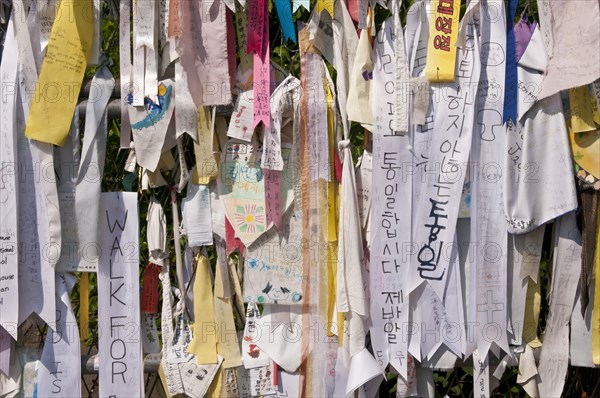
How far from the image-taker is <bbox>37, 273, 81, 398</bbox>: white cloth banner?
8.93ft

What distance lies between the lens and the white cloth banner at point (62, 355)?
2.72 m

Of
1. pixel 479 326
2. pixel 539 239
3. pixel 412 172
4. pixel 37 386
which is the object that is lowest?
pixel 37 386

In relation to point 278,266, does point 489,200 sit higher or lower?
higher

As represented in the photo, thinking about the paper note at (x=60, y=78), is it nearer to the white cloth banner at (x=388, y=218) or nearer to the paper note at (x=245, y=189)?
the paper note at (x=245, y=189)

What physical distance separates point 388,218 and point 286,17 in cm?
69

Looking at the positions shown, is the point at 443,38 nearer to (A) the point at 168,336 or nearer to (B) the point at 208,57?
(B) the point at 208,57

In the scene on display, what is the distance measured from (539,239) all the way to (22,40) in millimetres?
1688

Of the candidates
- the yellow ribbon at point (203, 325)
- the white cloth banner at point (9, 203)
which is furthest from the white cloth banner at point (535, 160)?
the white cloth banner at point (9, 203)

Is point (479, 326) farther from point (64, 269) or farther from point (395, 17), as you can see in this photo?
point (64, 269)

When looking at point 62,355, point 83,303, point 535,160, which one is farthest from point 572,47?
point 62,355

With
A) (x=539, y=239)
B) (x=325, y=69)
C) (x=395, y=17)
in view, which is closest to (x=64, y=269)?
(x=325, y=69)

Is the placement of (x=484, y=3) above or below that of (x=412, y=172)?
above

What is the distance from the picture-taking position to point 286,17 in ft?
8.67

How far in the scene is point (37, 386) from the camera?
2730 millimetres
